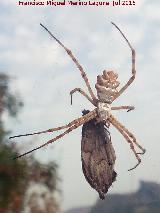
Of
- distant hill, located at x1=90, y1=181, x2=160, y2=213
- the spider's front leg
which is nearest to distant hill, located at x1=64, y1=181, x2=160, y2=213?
distant hill, located at x1=90, y1=181, x2=160, y2=213

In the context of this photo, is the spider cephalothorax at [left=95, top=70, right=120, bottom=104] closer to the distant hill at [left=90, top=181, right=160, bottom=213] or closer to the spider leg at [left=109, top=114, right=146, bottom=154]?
the spider leg at [left=109, top=114, right=146, bottom=154]

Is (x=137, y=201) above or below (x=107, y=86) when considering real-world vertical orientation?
below

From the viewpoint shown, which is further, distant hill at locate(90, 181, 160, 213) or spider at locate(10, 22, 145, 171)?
distant hill at locate(90, 181, 160, 213)

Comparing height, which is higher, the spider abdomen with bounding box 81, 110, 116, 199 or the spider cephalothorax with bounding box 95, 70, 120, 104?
the spider cephalothorax with bounding box 95, 70, 120, 104

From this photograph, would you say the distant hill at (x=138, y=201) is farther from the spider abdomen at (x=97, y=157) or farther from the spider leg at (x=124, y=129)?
the spider abdomen at (x=97, y=157)

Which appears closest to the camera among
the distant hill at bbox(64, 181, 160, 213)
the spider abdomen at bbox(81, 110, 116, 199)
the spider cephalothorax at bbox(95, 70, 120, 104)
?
the spider abdomen at bbox(81, 110, 116, 199)

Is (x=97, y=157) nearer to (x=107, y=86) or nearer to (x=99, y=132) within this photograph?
(x=99, y=132)

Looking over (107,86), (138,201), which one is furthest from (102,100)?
(138,201)

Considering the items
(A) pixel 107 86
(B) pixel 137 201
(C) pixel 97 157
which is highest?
(A) pixel 107 86
